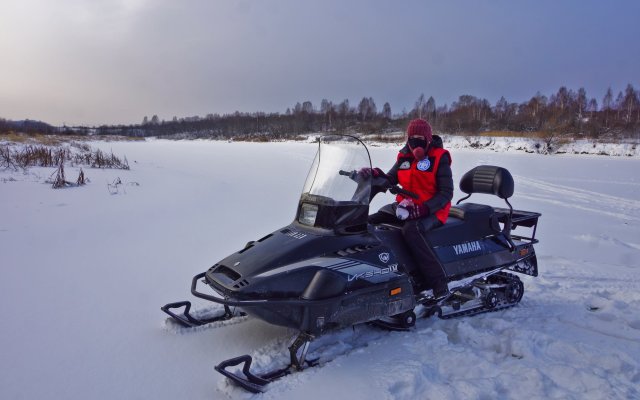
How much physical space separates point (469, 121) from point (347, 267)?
50.2m

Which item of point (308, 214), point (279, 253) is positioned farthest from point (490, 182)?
point (279, 253)

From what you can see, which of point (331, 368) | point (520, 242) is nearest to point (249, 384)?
point (331, 368)

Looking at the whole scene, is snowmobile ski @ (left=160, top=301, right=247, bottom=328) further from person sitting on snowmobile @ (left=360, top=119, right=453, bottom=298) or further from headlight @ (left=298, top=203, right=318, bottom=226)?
person sitting on snowmobile @ (left=360, top=119, right=453, bottom=298)

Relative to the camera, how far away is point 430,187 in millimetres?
3477

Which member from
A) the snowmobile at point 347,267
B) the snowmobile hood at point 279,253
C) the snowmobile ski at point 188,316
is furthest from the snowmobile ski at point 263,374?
the snowmobile ski at point 188,316

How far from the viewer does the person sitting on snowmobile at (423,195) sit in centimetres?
328

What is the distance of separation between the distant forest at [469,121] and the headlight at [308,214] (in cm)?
2984

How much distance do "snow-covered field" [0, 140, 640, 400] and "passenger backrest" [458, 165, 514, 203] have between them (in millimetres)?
1014

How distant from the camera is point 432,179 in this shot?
3445 millimetres

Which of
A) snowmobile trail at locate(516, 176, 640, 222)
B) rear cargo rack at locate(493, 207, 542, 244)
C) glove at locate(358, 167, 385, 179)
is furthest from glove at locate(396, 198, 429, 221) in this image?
snowmobile trail at locate(516, 176, 640, 222)

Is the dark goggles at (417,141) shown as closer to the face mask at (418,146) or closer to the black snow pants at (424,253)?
the face mask at (418,146)

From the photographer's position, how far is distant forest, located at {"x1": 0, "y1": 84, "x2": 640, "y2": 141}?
34.3 m

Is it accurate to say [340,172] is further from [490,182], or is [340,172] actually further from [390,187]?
[490,182]

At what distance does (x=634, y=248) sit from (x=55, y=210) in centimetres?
819
